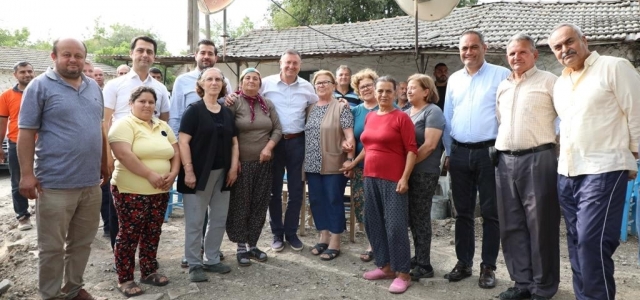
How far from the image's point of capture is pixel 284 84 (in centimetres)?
443

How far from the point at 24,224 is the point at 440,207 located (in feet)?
17.8

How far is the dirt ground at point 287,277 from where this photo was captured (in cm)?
358

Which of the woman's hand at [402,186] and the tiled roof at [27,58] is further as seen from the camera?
the tiled roof at [27,58]

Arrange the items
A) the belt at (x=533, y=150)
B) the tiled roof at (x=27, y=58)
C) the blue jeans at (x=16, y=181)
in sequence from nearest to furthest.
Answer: the belt at (x=533, y=150) < the blue jeans at (x=16, y=181) < the tiled roof at (x=27, y=58)

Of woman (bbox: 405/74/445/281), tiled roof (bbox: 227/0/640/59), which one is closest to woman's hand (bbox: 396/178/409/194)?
woman (bbox: 405/74/445/281)

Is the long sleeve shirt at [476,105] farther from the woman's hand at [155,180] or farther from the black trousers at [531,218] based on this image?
the woman's hand at [155,180]

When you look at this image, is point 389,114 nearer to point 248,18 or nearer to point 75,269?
point 75,269

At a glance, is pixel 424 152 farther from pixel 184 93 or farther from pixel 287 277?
pixel 184 93

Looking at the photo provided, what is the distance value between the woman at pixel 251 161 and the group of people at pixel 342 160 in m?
0.01

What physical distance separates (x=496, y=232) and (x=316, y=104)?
2034 mm

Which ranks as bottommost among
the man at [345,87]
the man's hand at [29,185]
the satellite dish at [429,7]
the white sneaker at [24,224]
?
the white sneaker at [24,224]

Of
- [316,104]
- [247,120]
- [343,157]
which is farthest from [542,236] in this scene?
[247,120]

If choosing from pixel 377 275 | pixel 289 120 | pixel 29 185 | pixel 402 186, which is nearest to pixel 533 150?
pixel 402 186

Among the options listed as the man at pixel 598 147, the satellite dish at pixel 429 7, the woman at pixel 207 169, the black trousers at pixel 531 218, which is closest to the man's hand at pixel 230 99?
the woman at pixel 207 169
